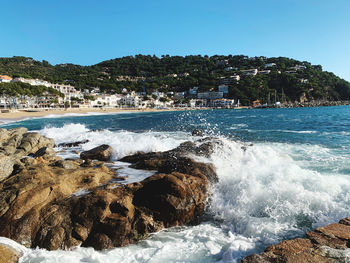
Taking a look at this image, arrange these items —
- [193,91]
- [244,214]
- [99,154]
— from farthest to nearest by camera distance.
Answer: [193,91]
[99,154]
[244,214]

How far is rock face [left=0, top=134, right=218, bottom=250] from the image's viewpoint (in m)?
5.10

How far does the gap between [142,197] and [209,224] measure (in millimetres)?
1971

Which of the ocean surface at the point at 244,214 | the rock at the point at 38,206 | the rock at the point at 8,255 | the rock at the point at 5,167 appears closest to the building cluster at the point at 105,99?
the rock at the point at 5,167

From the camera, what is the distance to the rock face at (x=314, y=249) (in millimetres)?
3693

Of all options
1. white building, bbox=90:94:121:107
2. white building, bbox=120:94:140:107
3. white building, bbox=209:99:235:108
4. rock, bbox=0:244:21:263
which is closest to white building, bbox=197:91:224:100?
white building, bbox=209:99:235:108

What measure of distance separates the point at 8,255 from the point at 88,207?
1693 mm

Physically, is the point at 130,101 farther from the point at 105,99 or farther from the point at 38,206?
the point at 38,206

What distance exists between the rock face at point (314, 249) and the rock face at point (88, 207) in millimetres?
2521

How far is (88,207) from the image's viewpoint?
545cm

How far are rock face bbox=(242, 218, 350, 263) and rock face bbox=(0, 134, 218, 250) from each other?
2.52m

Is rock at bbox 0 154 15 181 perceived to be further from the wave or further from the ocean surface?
the wave

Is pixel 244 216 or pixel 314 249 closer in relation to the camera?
pixel 314 249

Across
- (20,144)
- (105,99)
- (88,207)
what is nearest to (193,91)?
(105,99)

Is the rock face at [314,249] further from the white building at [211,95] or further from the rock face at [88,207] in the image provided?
the white building at [211,95]
